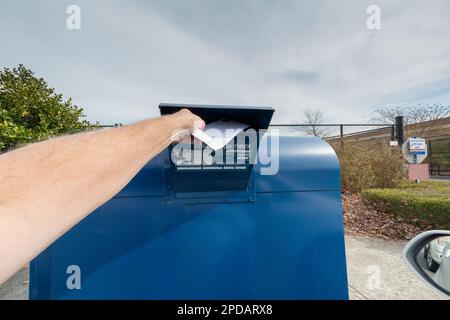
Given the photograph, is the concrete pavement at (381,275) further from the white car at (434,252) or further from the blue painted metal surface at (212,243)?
the blue painted metal surface at (212,243)

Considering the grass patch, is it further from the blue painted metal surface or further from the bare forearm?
the bare forearm

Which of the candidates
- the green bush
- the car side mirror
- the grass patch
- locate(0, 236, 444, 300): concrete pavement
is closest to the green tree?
locate(0, 236, 444, 300): concrete pavement

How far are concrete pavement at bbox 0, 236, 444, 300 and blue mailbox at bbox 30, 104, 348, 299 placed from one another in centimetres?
175

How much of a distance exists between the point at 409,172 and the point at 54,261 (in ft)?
27.0

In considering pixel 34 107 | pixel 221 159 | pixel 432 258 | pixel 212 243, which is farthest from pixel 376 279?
pixel 34 107

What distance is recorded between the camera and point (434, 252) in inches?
51.2

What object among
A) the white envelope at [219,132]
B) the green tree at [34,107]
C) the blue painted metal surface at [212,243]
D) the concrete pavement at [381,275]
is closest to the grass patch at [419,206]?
the concrete pavement at [381,275]

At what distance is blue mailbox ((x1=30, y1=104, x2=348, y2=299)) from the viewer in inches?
48.6

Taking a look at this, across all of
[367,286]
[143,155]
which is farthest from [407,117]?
[143,155]

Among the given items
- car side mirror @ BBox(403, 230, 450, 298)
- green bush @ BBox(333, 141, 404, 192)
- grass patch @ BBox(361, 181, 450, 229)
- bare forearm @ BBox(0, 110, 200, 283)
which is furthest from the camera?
green bush @ BBox(333, 141, 404, 192)

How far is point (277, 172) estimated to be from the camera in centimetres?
140

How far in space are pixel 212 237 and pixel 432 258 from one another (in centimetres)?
120

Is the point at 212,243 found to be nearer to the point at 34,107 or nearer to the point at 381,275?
the point at 381,275
